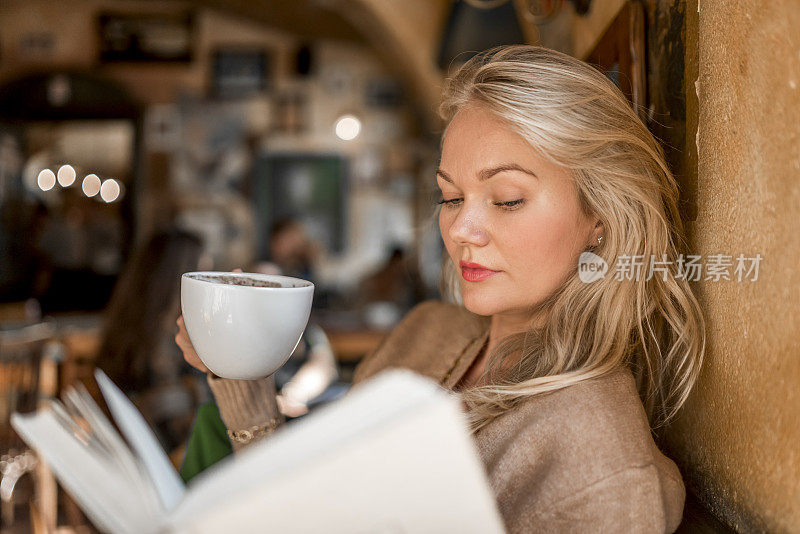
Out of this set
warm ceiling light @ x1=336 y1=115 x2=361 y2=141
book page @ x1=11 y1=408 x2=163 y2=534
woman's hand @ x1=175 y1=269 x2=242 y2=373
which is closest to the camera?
book page @ x1=11 y1=408 x2=163 y2=534

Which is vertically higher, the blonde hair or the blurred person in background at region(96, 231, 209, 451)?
the blonde hair

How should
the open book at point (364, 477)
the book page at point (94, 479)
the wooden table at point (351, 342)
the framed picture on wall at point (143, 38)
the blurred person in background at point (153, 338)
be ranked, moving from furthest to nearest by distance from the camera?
the framed picture on wall at point (143, 38) → the wooden table at point (351, 342) → the blurred person in background at point (153, 338) → the book page at point (94, 479) → the open book at point (364, 477)

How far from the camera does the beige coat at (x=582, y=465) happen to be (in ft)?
2.28

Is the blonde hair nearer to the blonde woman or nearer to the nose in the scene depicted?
the blonde woman

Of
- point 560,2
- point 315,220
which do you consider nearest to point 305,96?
point 315,220

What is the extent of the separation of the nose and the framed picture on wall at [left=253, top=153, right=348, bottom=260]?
5321mm

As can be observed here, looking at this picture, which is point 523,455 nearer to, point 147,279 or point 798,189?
point 798,189

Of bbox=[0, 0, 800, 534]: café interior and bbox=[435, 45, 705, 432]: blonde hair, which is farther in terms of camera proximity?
bbox=[0, 0, 800, 534]: café interior

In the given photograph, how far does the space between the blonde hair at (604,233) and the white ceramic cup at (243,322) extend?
10.5 inches

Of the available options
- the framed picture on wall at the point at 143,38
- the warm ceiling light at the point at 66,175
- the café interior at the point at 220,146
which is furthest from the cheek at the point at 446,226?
the warm ceiling light at the point at 66,175

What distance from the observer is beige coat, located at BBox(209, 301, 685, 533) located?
70 cm

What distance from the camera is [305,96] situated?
6270mm

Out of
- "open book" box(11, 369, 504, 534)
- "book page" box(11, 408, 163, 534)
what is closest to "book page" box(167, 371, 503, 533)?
"open book" box(11, 369, 504, 534)

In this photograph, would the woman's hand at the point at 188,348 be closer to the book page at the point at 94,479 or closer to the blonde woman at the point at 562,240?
the blonde woman at the point at 562,240
